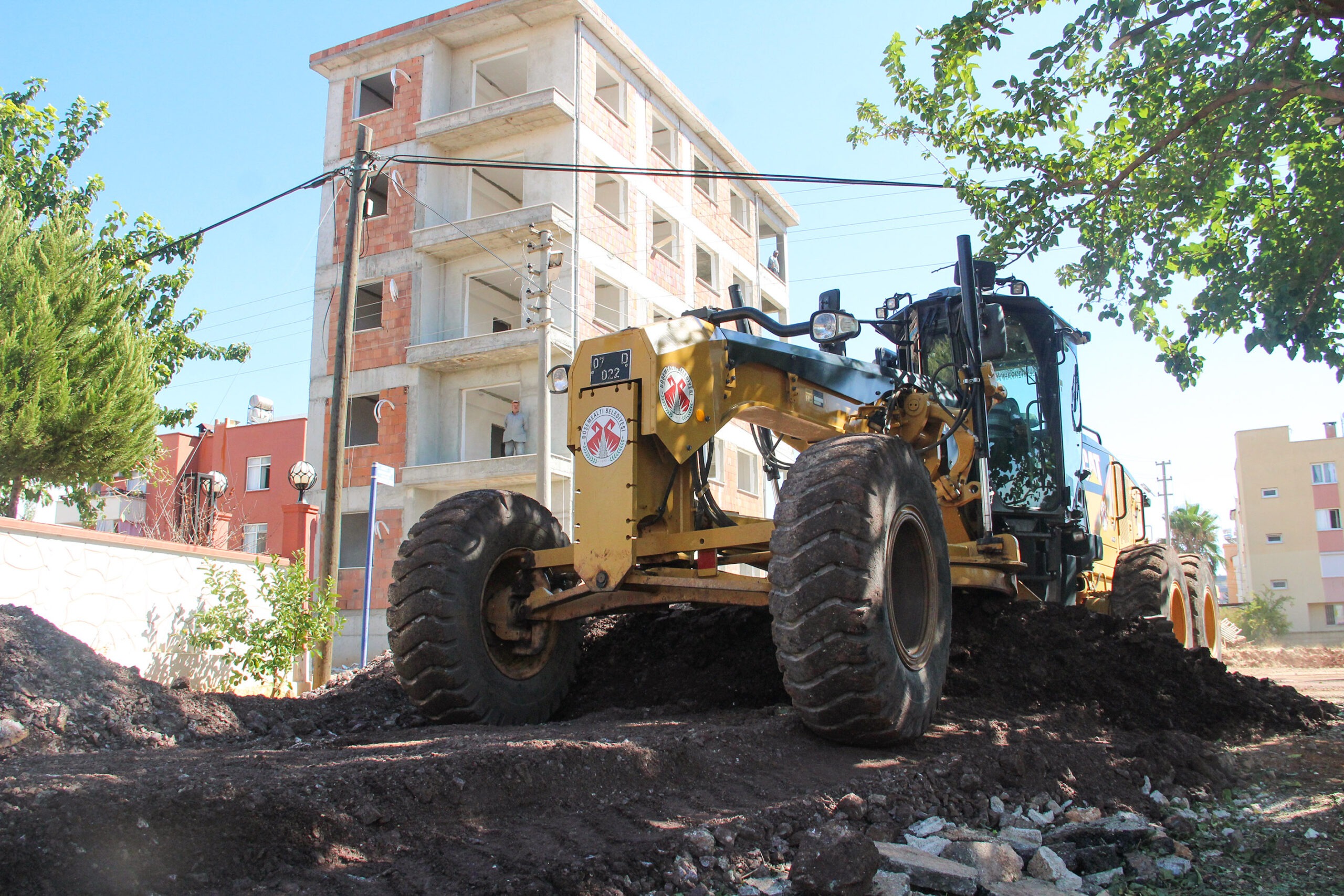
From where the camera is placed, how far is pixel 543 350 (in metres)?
17.2

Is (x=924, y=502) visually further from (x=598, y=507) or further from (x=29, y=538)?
(x=29, y=538)

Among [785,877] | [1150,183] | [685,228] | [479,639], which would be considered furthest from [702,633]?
[685,228]

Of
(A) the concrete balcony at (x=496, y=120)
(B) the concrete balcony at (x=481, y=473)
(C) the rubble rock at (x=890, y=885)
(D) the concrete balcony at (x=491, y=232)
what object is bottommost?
(C) the rubble rock at (x=890, y=885)

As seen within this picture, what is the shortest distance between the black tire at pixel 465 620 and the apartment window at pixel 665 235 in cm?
2154

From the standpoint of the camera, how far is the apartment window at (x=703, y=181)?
29.2 metres

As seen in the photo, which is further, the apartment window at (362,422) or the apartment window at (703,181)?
the apartment window at (703,181)

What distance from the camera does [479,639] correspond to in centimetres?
584

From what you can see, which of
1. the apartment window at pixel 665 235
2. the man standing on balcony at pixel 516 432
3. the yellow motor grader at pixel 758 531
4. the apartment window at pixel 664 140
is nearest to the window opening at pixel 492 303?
the man standing on balcony at pixel 516 432

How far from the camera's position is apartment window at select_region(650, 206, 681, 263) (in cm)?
2722

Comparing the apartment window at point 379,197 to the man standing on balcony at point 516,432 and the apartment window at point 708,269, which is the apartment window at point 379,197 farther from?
the apartment window at point 708,269

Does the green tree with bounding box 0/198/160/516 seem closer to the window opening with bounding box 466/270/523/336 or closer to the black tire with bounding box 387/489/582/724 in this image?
the window opening with bounding box 466/270/523/336

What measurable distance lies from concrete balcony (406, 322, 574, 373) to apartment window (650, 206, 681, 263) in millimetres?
5642

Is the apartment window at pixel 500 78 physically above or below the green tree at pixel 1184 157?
above

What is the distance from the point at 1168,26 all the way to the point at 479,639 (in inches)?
321
